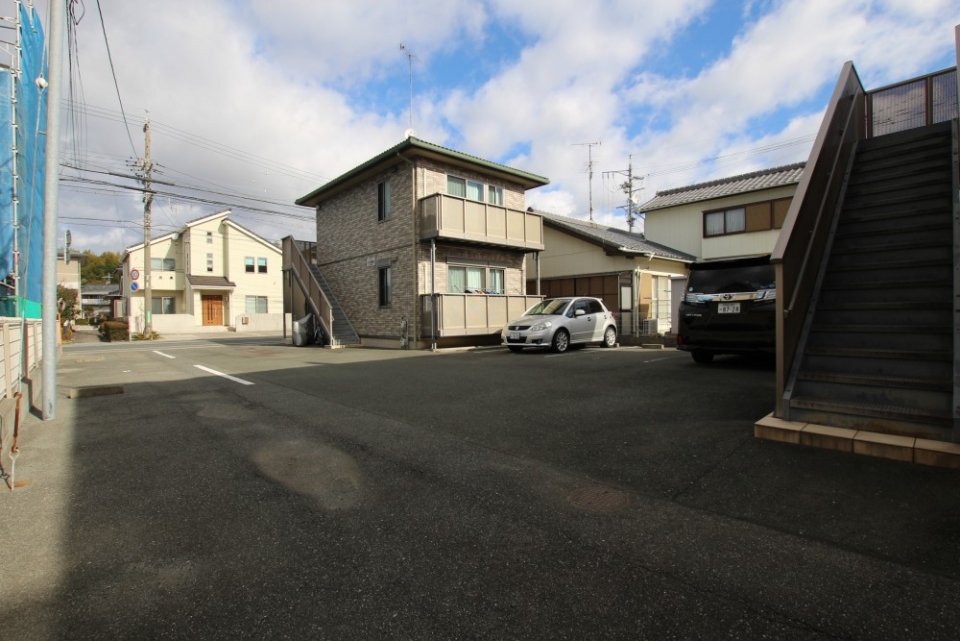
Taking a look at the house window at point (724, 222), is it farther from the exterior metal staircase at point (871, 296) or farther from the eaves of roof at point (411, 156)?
the exterior metal staircase at point (871, 296)

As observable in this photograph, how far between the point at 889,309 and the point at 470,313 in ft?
36.6

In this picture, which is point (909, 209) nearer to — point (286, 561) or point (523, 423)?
point (523, 423)

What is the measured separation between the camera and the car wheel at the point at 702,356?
911 cm

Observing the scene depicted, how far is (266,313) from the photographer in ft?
122

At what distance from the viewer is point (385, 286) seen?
1664 centimetres

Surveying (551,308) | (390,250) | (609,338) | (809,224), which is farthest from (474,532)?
(390,250)

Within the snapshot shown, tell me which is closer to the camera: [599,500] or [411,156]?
[599,500]

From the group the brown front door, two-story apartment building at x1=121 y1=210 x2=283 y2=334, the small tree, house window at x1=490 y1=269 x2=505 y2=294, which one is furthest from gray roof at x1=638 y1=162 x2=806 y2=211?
the small tree

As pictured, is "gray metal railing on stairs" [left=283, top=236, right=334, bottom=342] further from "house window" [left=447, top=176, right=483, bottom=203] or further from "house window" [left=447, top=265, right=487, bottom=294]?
"house window" [left=447, top=176, right=483, bottom=203]

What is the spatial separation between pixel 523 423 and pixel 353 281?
14.7 metres

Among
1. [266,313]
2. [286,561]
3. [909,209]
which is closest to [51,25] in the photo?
[286,561]

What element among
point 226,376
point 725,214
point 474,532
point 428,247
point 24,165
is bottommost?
point 474,532

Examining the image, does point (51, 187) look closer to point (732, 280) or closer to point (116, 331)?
point (732, 280)

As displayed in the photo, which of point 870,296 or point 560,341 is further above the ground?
point 870,296
